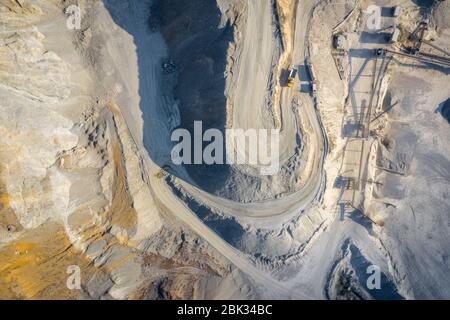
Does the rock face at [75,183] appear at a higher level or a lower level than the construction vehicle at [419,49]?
lower

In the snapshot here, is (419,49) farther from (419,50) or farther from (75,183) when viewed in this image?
(75,183)

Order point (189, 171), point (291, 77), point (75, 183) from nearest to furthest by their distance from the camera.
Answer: point (291, 77) → point (75, 183) → point (189, 171)

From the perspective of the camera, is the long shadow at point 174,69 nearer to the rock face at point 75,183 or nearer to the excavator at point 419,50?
the rock face at point 75,183

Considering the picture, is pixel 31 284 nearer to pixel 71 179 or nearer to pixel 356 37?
pixel 71 179

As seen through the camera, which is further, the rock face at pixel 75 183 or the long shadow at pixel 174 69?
the long shadow at pixel 174 69

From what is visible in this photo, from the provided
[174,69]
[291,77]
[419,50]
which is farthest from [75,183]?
[419,50]

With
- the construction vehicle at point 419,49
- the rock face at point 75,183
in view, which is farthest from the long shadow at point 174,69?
the construction vehicle at point 419,49
